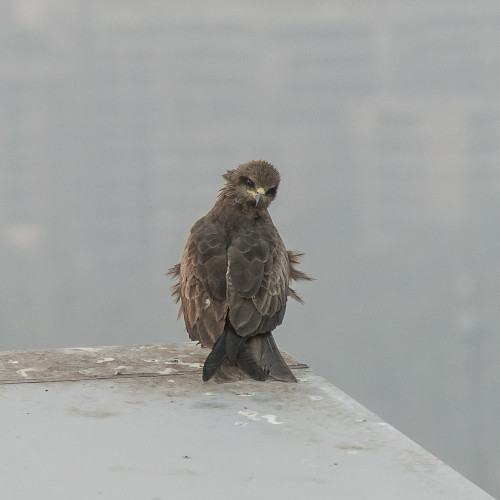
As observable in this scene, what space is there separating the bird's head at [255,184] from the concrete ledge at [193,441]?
42.8 inches

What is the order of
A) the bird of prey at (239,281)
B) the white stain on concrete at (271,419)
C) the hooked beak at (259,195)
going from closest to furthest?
the white stain on concrete at (271,419)
the bird of prey at (239,281)
the hooked beak at (259,195)

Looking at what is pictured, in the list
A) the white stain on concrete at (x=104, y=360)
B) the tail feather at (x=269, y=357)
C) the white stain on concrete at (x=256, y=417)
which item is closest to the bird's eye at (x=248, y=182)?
the tail feather at (x=269, y=357)

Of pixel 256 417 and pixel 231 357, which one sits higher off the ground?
pixel 231 357

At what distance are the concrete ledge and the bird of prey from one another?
0.65 ft

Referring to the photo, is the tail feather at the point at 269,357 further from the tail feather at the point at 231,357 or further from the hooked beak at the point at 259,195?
Result: the hooked beak at the point at 259,195

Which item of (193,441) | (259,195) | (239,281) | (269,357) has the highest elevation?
(259,195)

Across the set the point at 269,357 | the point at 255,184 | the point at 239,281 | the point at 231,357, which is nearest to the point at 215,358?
the point at 231,357

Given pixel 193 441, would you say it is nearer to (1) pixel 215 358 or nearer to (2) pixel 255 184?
(1) pixel 215 358

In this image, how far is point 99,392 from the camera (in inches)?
183

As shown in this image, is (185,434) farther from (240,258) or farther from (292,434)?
(240,258)

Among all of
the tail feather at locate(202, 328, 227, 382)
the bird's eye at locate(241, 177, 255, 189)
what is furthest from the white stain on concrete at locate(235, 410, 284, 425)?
the bird's eye at locate(241, 177, 255, 189)

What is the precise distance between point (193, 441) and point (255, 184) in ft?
6.74

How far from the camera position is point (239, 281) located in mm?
5020

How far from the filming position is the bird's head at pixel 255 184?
17.9 feet
